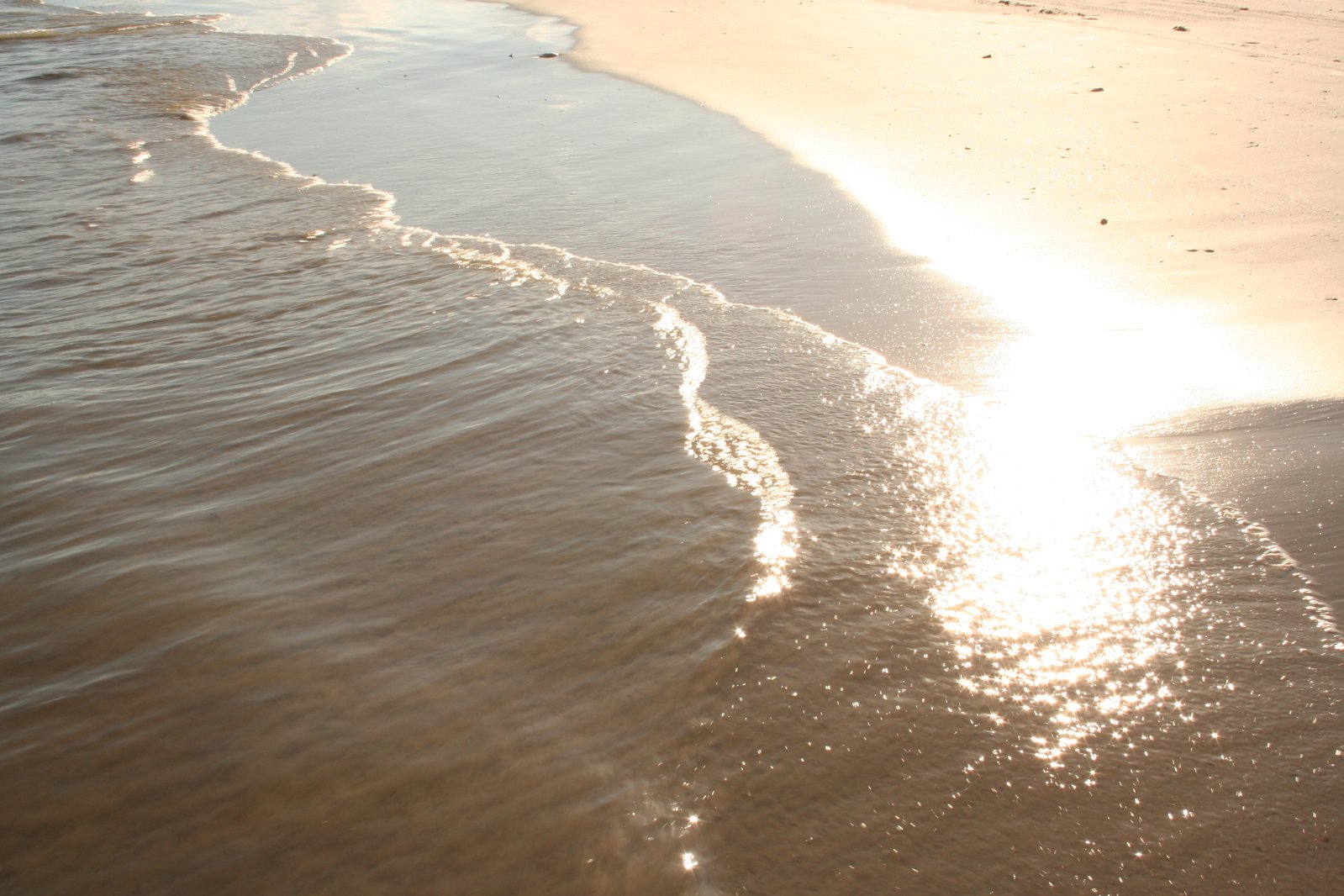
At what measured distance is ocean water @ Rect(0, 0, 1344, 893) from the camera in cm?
201

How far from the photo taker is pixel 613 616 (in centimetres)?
265

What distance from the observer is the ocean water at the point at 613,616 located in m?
2.01

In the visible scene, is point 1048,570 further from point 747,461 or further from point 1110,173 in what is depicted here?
point 1110,173

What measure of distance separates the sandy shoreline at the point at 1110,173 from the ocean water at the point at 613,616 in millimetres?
413

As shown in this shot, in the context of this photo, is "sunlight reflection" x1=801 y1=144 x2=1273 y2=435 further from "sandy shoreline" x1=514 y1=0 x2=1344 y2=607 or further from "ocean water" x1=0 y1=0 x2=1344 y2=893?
"ocean water" x1=0 y1=0 x2=1344 y2=893

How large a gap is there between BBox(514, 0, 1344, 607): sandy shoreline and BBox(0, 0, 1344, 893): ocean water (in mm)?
413

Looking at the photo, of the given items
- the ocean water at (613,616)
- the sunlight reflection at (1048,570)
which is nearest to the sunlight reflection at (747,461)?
the ocean water at (613,616)

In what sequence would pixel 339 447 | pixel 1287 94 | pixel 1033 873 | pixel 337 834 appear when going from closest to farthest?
pixel 1033 873
pixel 337 834
pixel 339 447
pixel 1287 94

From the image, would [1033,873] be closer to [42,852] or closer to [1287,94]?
[42,852]

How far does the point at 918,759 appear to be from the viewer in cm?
216

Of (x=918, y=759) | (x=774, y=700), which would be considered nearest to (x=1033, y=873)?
(x=918, y=759)

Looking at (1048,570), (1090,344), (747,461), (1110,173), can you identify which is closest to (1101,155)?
(1110,173)

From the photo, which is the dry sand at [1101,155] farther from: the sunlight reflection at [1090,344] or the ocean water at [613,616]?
the ocean water at [613,616]

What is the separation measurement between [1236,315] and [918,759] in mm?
3158
